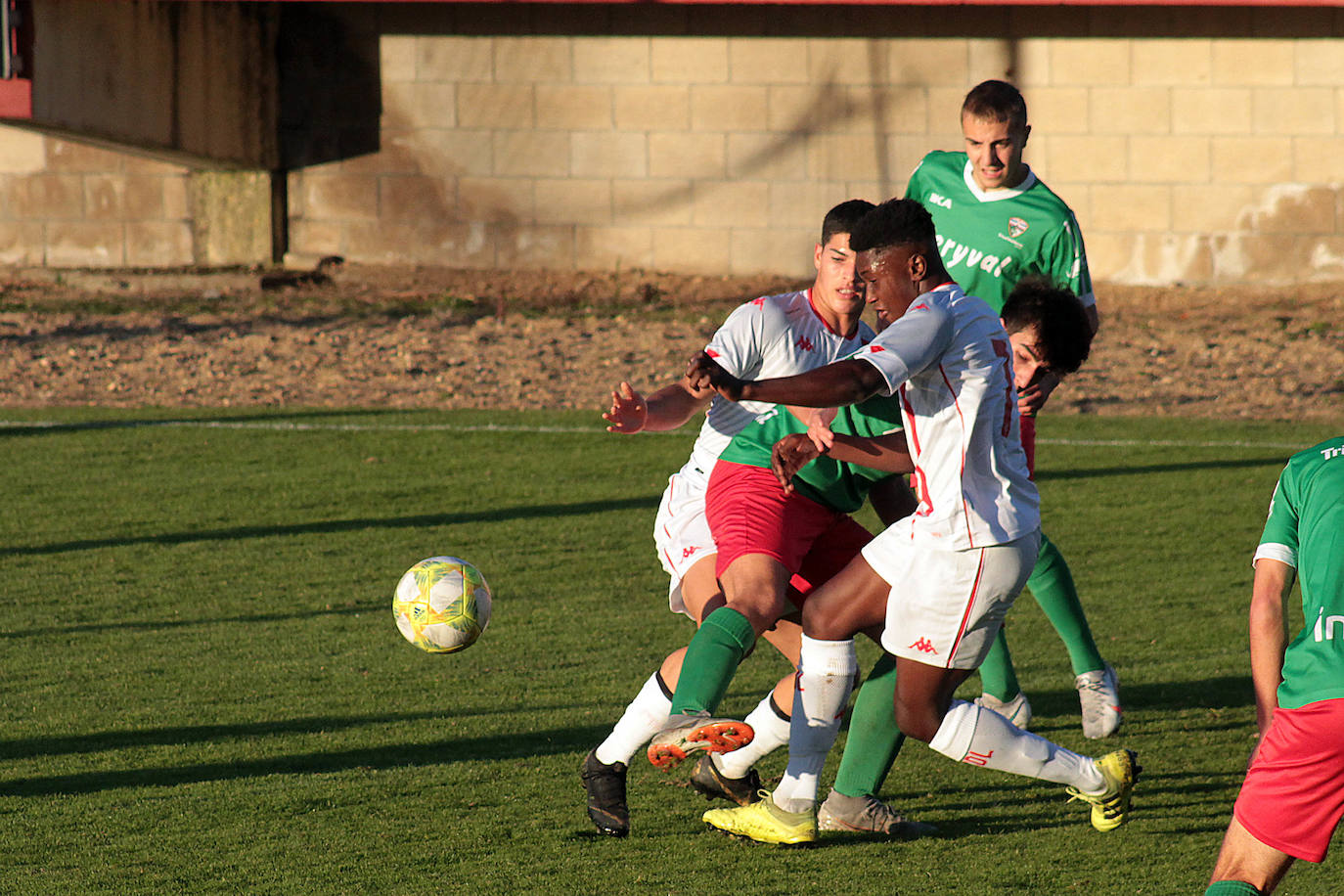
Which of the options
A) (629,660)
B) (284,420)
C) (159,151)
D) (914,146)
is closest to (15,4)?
(159,151)

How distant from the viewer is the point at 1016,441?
13.6 feet

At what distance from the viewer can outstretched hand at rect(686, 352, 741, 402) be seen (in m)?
3.71

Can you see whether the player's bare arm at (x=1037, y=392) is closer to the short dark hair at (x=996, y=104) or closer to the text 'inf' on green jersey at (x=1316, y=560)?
the short dark hair at (x=996, y=104)

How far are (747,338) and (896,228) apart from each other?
854 mm

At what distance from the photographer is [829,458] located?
459cm

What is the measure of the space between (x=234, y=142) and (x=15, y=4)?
332 centimetres

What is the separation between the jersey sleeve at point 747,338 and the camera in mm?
4730

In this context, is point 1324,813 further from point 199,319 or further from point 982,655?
point 199,319

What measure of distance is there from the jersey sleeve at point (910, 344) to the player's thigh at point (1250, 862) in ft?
4.02

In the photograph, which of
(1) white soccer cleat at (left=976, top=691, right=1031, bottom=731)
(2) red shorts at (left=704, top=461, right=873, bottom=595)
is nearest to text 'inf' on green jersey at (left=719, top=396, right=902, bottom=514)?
(2) red shorts at (left=704, top=461, right=873, bottom=595)

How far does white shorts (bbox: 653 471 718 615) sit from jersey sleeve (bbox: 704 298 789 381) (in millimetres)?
389

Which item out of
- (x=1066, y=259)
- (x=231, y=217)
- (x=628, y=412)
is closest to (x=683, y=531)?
(x=628, y=412)

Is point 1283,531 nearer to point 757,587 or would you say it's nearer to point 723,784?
point 757,587

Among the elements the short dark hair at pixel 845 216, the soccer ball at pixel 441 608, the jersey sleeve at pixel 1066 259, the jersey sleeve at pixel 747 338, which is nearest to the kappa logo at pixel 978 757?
the jersey sleeve at pixel 747 338
